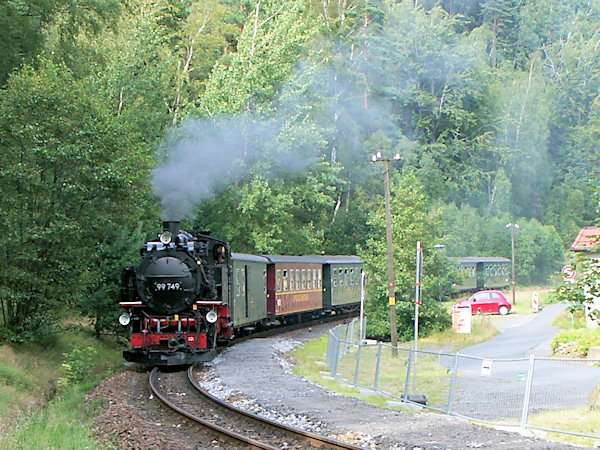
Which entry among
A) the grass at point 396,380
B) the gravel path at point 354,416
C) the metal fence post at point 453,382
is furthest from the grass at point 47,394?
the metal fence post at point 453,382

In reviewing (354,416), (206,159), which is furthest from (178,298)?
→ (206,159)

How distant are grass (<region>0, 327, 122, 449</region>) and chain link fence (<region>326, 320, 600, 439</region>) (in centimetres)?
573

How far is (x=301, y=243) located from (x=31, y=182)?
23.4 m

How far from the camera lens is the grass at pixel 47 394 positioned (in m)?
9.98

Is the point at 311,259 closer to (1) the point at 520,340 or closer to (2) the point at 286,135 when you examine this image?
(2) the point at 286,135

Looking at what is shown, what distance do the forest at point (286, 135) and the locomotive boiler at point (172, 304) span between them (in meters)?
2.31

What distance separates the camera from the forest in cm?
1877

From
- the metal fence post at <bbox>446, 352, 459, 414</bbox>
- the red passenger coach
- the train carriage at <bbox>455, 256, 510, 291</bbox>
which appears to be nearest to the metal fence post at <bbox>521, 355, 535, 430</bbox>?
the metal fence post at <bbox>446, 352, 459, 414</bbox>

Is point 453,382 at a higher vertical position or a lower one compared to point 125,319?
lower

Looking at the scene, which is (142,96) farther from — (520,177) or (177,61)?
(520,177)

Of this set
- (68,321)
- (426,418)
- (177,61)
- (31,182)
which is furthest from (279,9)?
(426,418)

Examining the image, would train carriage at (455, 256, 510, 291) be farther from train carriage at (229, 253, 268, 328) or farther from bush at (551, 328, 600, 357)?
train carriage at (229, 253, 268, 328)

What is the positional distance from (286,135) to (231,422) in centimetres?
2651

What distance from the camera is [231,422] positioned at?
1129cm
